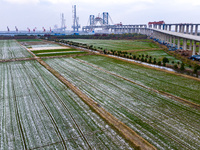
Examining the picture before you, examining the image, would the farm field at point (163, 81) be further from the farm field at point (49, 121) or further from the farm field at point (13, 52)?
the farm field at point (13, 52)

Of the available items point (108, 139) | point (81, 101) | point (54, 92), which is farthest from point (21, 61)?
point (108, 139)

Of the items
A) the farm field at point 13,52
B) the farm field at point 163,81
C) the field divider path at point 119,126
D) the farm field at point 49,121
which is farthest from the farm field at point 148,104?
the farm field at point 13,52

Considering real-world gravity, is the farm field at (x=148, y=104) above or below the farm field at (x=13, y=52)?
below

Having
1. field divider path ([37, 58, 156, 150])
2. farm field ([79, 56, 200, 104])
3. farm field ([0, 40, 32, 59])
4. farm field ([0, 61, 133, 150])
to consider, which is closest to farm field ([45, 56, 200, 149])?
farm field ([79, 56, 200, 104])

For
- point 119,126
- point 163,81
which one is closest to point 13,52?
A: point 163,81

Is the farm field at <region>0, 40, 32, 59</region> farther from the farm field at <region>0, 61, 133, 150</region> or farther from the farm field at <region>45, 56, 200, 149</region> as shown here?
the farm field at <region>0, 61, 133, 150</region>
